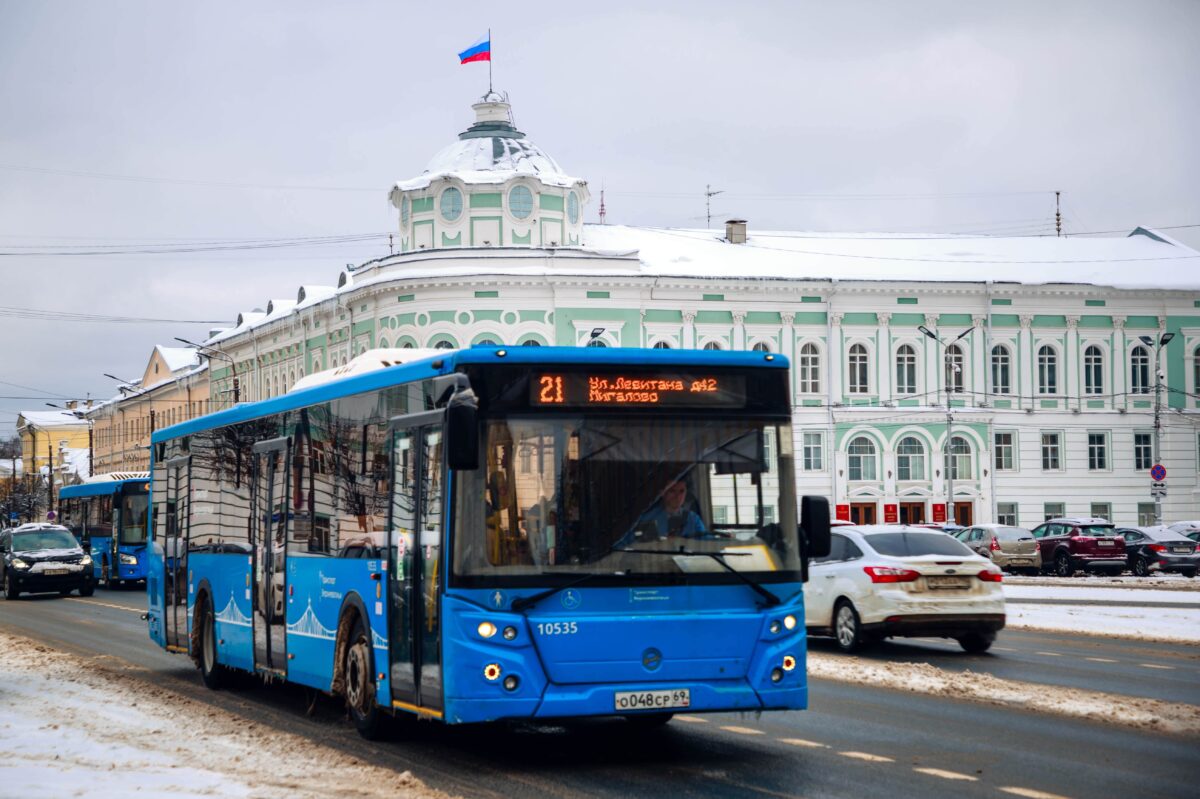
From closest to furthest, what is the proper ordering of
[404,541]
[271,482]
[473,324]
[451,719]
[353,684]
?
[451,719] → [404,541] → [353,684] → [271,482] → [473,324]

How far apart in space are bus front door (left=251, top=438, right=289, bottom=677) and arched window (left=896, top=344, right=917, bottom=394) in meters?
58.8

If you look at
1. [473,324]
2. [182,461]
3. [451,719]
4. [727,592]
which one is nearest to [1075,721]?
[727,592]

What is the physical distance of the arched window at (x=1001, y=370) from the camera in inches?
2916

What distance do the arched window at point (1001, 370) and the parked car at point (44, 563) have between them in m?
43.3

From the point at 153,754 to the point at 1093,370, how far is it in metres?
67.0

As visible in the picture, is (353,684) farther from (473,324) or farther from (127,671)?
(473,324)

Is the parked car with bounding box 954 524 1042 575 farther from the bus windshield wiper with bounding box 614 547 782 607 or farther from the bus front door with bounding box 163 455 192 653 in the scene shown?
the bus windshield wiper with bounding box 614 547 782 607

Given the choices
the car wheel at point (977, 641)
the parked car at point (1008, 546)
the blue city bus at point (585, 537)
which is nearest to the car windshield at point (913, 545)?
the car wheel at point (977, 641)

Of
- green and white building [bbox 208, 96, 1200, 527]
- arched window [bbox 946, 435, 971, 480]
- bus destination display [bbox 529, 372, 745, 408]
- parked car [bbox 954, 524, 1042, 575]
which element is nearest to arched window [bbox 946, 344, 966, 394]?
green and white building [bbox 208, 96, 1200, 527]

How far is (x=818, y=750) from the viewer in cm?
1260

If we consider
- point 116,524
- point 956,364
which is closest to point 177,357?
point 956,364

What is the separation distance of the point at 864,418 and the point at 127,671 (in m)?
54.7

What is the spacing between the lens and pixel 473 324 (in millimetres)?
68562

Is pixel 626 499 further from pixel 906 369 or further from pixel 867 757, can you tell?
pixel 906 369
